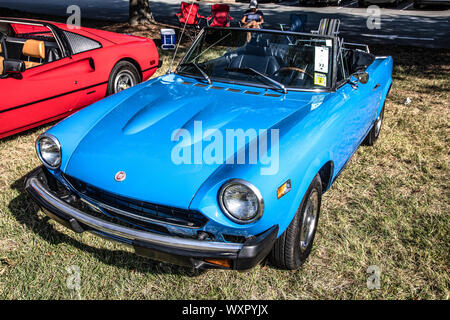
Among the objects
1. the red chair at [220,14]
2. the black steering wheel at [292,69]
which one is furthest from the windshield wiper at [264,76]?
the red chair at [220,14]

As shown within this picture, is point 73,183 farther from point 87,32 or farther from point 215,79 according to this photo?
point 87,32

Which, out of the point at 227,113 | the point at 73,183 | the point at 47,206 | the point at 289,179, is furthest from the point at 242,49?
the point at 47,206

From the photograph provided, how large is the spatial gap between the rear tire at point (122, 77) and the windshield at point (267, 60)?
6.21ft

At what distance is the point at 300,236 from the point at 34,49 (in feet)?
12.7

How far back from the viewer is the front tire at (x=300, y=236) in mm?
2365

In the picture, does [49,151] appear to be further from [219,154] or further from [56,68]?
[56,68]

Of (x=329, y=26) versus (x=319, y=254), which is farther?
(x=329, y=26)

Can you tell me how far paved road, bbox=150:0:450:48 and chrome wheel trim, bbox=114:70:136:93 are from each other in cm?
735

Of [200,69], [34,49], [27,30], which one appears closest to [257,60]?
[200,69]

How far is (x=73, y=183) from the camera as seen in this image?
8.10 feet

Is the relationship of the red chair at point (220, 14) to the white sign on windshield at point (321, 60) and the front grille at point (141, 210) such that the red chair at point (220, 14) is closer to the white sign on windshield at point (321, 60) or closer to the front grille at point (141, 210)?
the white sign on windshield at point (321, 60)

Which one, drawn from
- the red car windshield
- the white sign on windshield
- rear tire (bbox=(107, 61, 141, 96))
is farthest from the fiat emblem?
the red car windshield

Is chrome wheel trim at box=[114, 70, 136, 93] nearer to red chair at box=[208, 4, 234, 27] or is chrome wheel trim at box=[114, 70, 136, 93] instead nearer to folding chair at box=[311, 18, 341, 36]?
folding chair at box=[311, 18, 341, 36]

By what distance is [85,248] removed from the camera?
9.11 feet
